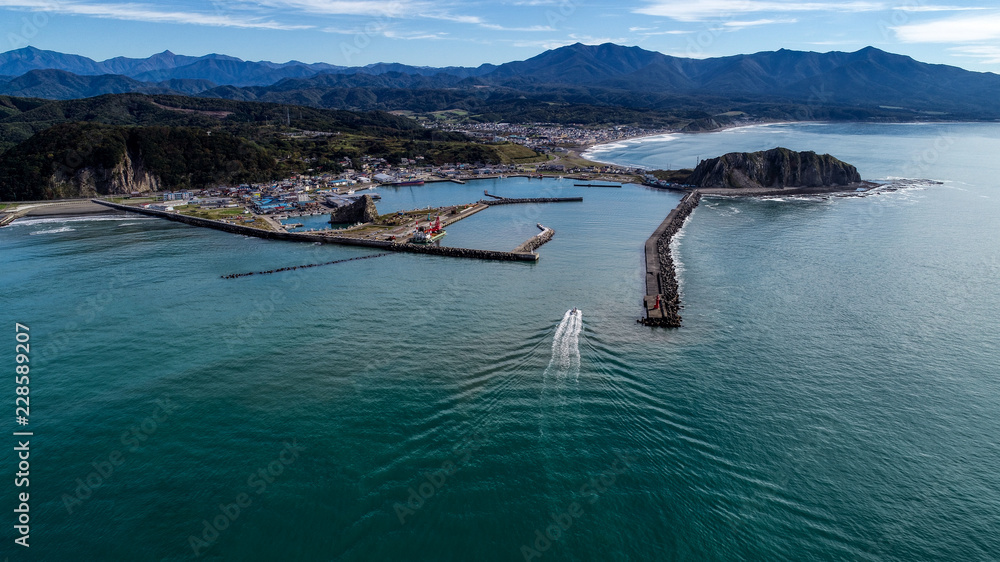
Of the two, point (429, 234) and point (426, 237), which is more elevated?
point (429, 234)

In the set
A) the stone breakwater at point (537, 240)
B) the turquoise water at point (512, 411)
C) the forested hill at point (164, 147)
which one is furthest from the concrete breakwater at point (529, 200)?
the forested hill at point (164, 147)

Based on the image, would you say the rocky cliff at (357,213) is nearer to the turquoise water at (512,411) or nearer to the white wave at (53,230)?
the turquoise water at (512,411)

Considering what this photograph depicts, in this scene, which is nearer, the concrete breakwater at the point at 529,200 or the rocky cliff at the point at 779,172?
the concrete breakwater at the point at 529,200

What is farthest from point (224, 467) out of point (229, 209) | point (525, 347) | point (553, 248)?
point (229, 209)

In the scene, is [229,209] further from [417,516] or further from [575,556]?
[575,556]

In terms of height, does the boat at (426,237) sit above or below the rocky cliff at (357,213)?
below

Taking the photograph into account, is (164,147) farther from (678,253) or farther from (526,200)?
(678,253)

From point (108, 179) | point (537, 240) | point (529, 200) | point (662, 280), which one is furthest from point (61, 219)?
point (662, 280)
